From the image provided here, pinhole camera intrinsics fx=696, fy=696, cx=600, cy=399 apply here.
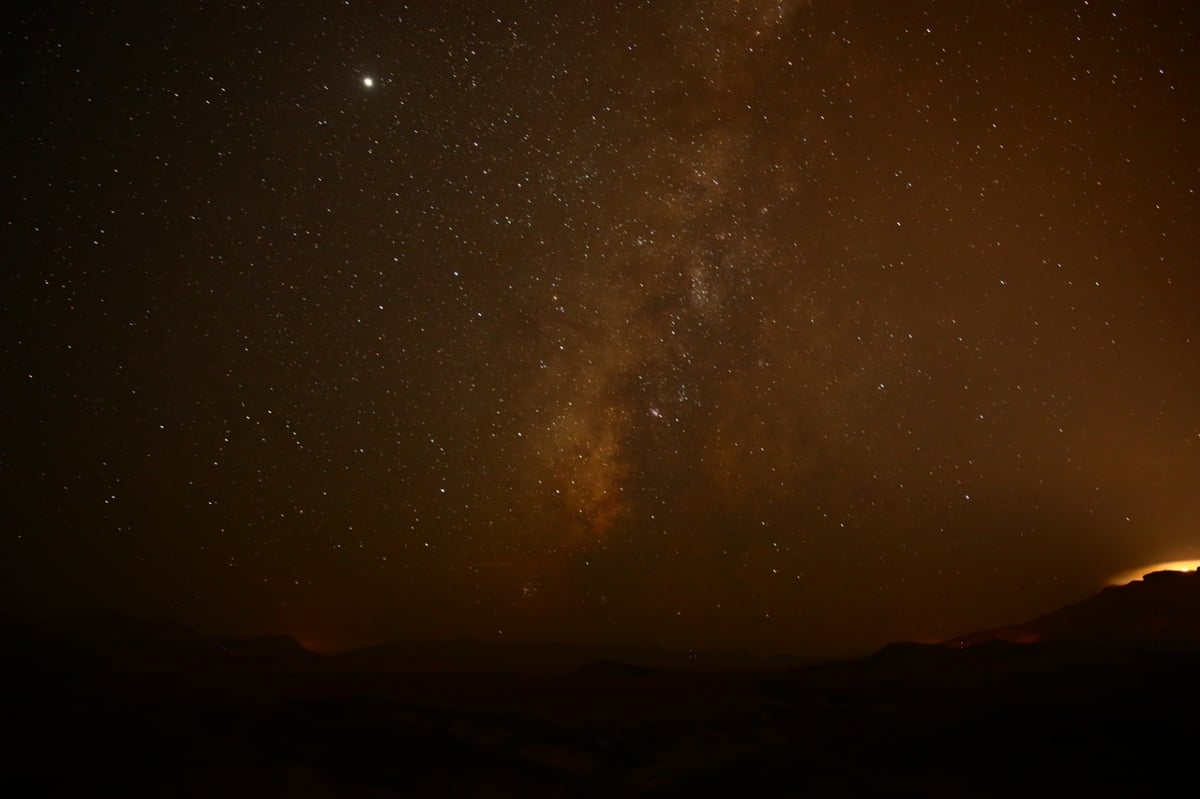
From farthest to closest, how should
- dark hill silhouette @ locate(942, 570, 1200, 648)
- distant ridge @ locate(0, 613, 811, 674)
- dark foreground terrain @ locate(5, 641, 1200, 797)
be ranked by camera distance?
distant ridge @ locate(0, 613, 811, 674), dark hill silhouette @ locate(942, 570, 1200, 648), dark foreground terrain @ locate(5, 641, 1200, 797)

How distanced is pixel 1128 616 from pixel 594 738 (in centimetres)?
5119

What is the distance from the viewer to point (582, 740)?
10539mm

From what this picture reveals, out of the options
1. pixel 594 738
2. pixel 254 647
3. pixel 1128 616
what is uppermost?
pixel 254 647

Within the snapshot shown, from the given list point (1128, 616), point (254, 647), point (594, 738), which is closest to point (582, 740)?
point (594, 738)

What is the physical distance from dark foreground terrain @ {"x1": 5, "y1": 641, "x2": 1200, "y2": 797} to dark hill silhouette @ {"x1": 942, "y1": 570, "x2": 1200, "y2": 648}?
107 feet

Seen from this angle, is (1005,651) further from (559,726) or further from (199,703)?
(199,703)

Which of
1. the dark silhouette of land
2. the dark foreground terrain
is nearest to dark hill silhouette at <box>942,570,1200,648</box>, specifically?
the dark silhouette of land

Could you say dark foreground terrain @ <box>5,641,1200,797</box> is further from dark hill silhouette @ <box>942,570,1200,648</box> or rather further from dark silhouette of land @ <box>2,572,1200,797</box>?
dark hill silhouette @ <box>942,570,1200,648</box>

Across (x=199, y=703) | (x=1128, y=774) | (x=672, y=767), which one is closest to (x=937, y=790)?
(x=1128, y=774)

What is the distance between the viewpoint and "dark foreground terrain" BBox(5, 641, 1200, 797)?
8.14 metres

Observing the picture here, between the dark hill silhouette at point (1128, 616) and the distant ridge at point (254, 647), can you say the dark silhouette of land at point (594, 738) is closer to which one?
the dark hill silhouette at point (1128, 616)

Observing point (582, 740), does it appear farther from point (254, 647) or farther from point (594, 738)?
point (254, 647)

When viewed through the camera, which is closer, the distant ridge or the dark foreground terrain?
the dark foreground terrain

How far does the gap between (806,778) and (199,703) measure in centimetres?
939
